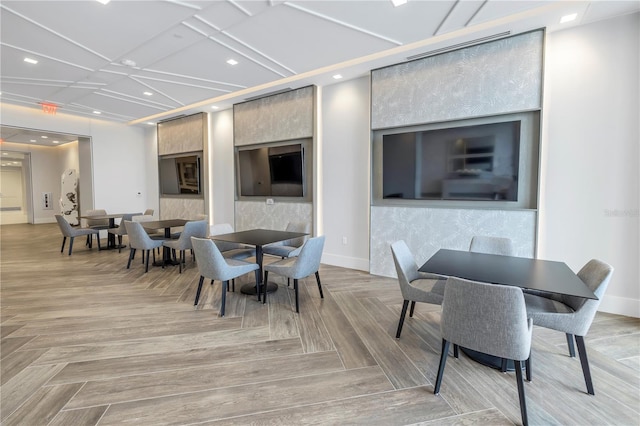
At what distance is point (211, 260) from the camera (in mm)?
3047

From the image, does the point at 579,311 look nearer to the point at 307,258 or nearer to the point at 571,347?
the point at 571,347

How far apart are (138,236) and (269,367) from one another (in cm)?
358

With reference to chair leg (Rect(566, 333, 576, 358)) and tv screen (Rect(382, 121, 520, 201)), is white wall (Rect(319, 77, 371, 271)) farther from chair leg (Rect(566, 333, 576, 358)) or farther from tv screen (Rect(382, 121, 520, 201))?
chair leg (Rect(566, 333, 576, 358))

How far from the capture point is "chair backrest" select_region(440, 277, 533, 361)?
161cm

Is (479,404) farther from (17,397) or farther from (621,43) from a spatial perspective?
(621,43)

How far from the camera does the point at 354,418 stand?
173cm

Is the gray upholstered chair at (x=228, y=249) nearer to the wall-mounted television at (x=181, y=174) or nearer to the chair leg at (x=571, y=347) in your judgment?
the wall-mounted television at (x=181, y=174)

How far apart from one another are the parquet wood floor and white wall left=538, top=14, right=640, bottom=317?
716 mm

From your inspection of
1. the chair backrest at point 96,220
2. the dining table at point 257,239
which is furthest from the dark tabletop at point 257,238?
the chair backrest at point 96,220

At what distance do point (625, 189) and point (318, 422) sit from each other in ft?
12.8

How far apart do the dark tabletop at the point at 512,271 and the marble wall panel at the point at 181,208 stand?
6034 millimetres

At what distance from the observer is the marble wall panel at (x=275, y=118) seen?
525cm

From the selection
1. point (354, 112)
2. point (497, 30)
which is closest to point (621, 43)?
point (497, 30)

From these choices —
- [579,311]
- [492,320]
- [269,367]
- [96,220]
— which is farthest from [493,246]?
[96,220]
